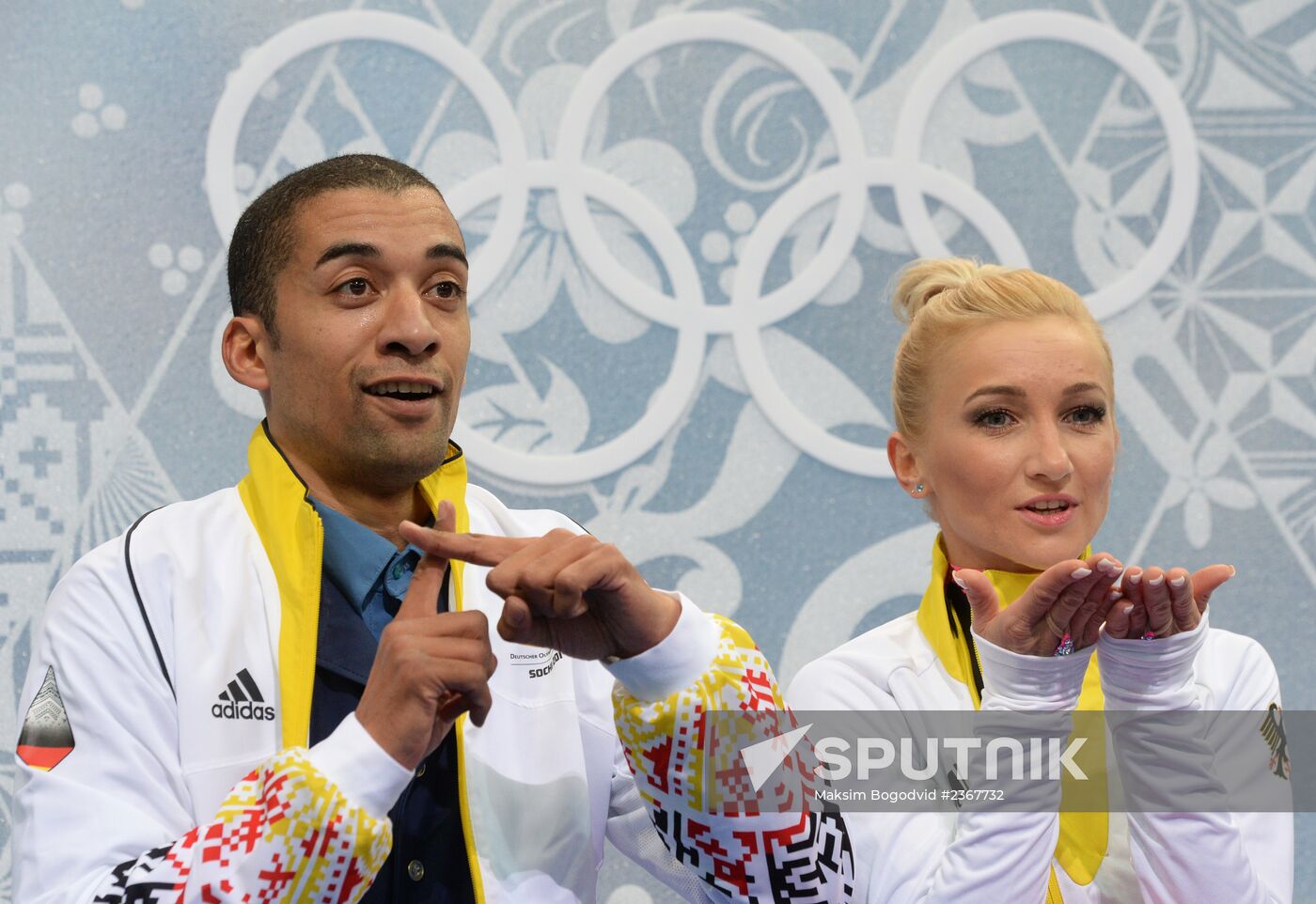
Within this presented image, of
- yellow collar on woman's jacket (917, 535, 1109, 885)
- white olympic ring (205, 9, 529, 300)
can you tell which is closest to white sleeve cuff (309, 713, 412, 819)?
yellow collar on woman's jacket (917, 535, 1109, 885)

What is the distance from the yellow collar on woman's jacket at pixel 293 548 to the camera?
4.80 ft

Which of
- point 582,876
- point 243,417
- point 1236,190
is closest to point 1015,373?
point 582,876

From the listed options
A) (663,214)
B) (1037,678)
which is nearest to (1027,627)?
(1037,678)

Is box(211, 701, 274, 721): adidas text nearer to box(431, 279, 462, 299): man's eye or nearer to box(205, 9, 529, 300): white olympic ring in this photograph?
box(431, 279, 462, 299): man's eye

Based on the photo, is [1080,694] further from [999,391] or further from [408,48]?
[408,48]

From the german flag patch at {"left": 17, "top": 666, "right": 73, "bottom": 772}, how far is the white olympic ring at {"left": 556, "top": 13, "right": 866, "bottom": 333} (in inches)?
54.8

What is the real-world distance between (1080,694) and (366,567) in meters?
0.83

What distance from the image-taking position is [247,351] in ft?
5.60

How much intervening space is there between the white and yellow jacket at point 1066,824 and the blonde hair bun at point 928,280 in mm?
469

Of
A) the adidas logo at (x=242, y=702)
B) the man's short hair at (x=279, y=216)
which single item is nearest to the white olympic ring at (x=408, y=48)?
the man's short hair at (x=279, y=216)

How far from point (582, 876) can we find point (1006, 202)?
161 cm

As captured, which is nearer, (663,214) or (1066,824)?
(1066,824)

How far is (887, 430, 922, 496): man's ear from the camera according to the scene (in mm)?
1894

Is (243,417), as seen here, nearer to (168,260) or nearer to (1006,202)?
(168,260)
